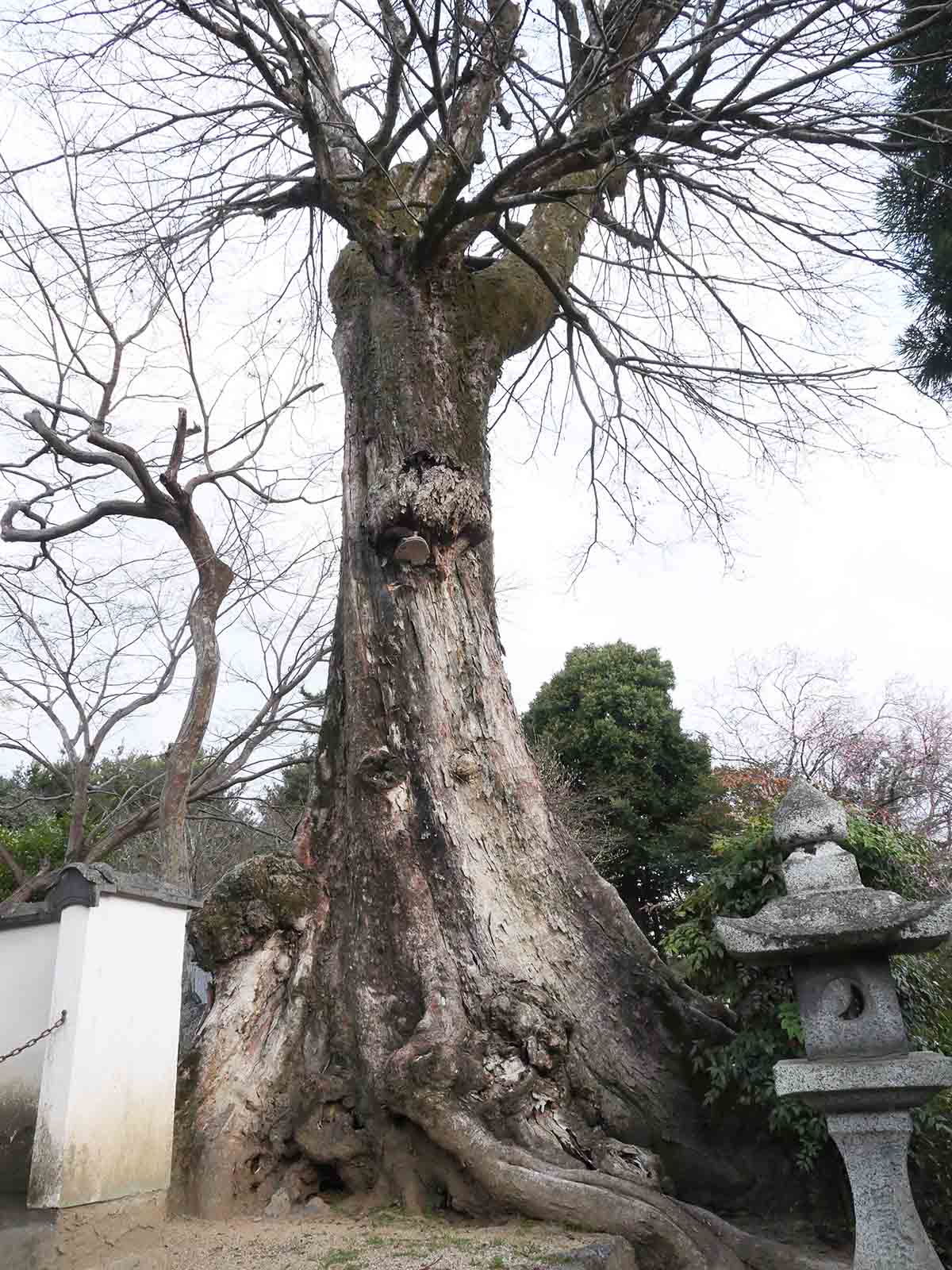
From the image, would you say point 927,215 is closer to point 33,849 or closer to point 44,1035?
point 44,1035

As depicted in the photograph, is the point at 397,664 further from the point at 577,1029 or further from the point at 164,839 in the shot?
the point at 164,839

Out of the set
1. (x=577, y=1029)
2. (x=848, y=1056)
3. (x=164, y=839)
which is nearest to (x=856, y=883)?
(x=848, y=1056)

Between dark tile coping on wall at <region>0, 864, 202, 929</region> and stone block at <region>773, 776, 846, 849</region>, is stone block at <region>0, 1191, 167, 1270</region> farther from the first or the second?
stone block at <region>773, 776, 846, 849</region>

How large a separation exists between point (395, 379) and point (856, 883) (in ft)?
12.6

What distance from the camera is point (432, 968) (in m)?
4.06

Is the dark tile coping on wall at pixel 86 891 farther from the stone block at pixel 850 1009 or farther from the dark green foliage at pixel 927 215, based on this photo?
the dark green foliage at pixel 927 215

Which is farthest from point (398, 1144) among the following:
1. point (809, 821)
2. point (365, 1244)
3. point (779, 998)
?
point (809, 821)

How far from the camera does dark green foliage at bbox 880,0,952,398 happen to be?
554 cm

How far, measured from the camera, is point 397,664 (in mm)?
4832

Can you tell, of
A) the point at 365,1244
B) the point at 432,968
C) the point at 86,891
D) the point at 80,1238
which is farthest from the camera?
the point at 432,968

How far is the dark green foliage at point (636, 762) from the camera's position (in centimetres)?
1384

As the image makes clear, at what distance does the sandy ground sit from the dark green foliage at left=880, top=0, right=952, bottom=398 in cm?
525

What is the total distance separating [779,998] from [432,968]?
1.72 meters

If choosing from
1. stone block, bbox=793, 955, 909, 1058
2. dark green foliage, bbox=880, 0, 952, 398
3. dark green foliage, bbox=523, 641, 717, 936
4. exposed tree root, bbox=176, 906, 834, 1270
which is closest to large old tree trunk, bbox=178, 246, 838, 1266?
exposed tree root, bbox=176, 906, 834, 1270
